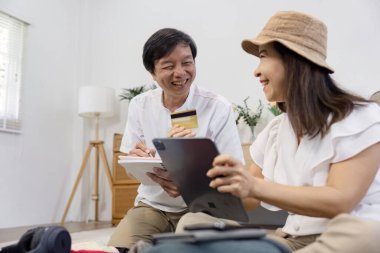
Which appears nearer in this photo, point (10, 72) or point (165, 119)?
point (165, 119)

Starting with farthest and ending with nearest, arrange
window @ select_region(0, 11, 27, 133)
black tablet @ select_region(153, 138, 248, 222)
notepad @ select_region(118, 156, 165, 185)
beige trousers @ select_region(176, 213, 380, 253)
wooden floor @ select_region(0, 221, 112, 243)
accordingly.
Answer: window @ select_region(0, 11, 27, 133) < wooden floor @ select_region(0, 221, 112, 243) < notepad @ select_region(118, 156, 165, 185) < black tablet @ select_region(153, 138, 248, 222) < beige trousers @ select_region(176, 213, 380, 253)

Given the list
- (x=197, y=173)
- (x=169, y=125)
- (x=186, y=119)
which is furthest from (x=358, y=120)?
(x=169, y=125)

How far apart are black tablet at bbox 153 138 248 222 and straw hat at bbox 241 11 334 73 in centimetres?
36

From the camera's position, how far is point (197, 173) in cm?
112

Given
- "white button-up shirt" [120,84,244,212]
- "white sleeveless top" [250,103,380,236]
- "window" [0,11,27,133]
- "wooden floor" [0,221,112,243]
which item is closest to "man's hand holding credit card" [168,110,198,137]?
"white button-up shirt" [120,84,244,212]

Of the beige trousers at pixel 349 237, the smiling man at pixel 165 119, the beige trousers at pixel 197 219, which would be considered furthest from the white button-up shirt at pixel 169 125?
the beige trousers at pixel 349 237

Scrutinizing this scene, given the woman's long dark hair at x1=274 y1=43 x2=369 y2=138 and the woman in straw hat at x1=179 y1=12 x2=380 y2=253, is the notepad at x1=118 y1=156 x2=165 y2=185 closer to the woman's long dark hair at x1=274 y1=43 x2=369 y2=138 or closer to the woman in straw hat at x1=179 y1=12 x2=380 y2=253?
the woman in straw hat at x1=179 y1=12 x2=380 y2=253

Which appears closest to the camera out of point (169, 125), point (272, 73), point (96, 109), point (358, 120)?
point (358, 120)

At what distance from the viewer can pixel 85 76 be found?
5.54 metres

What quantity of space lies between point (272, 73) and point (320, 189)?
364 mm

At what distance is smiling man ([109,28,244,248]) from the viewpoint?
72.0 inches

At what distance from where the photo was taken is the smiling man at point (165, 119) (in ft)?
6.00

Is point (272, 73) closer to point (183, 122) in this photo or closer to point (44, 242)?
point (183, 122)

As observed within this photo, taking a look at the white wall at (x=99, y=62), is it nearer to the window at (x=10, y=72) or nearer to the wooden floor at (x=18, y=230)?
the window at (x=10, y=72)
